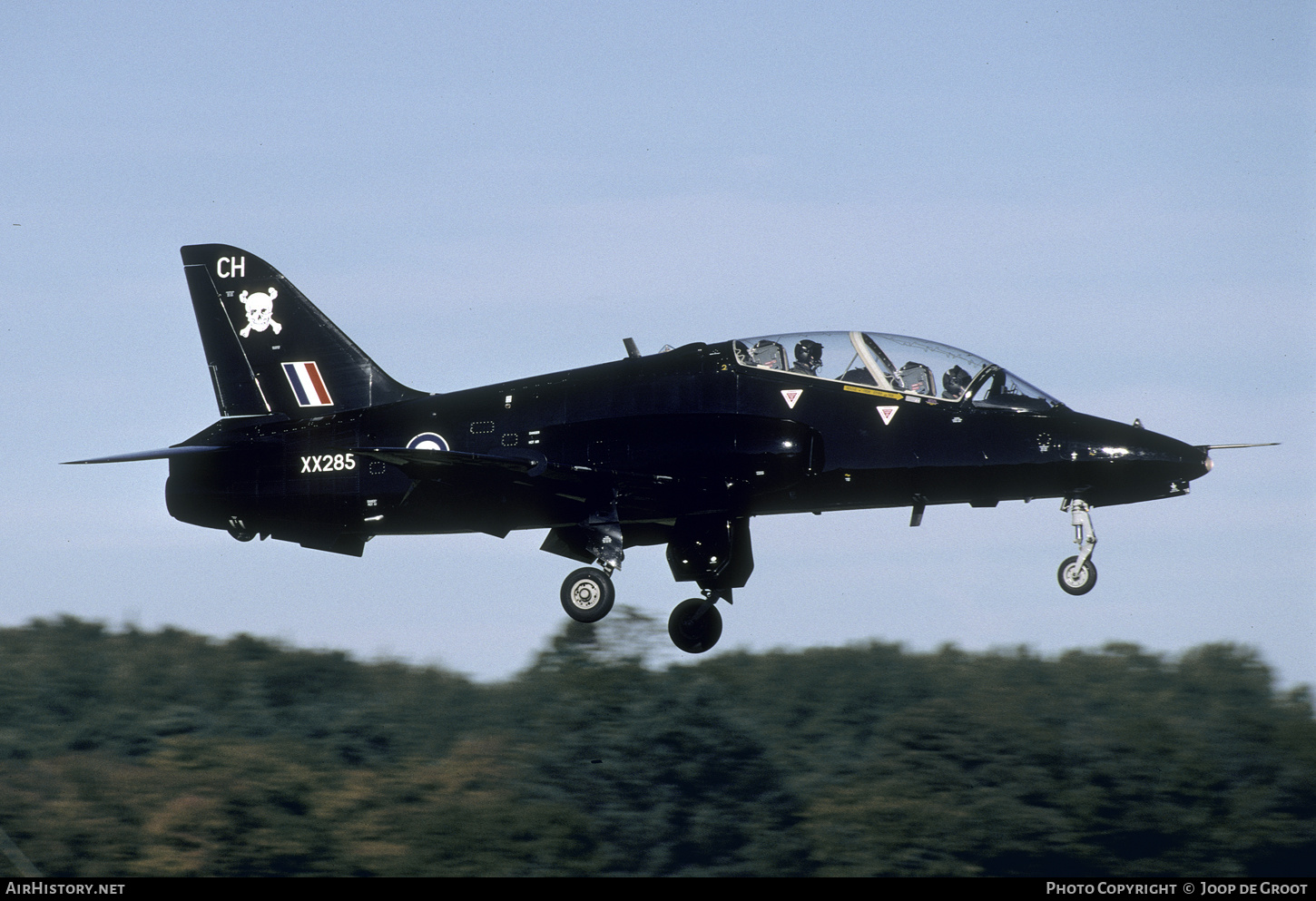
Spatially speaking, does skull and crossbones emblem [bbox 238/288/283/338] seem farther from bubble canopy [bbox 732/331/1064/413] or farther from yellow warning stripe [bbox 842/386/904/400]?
yellow warning stripe [bbox 842/386/904/400]

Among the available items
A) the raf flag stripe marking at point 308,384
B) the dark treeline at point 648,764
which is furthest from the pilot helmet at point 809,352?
the dark treeline at point 648,764

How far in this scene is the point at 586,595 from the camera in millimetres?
18891

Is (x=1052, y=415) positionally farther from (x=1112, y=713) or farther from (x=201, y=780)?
(x=1112, y=713)

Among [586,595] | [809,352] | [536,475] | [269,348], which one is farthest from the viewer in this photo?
[269,348]

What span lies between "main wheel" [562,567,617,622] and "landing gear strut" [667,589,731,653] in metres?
1.23

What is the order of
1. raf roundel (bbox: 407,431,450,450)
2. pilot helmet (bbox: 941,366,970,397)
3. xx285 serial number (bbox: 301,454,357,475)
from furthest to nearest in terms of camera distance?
1. xx285 serial number (bbox: 301,454,357,475)
2. raf roundel (bbox: 407,431,450,450)
3. pilot helmet (bbox: 941,366,970,397)

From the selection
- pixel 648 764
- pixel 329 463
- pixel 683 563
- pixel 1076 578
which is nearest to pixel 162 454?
pixel 329 463

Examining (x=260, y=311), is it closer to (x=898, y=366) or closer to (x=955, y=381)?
(x=898, y=366)

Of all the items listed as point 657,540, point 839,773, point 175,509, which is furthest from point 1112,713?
point 175,509

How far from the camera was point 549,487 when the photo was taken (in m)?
18.7

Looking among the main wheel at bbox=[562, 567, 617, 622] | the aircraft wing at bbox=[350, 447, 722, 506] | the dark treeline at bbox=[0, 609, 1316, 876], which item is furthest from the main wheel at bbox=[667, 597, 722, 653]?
the dark treeline at bbox=[0, 609, 1316, 876]

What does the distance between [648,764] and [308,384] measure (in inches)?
1354

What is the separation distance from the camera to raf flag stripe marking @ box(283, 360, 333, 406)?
21.3m

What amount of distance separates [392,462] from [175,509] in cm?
441
